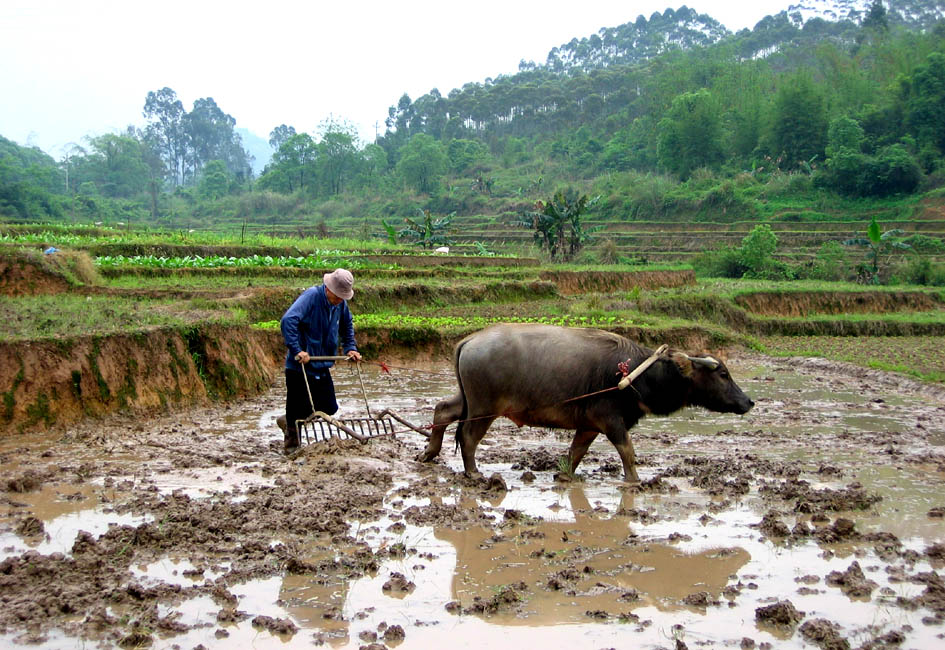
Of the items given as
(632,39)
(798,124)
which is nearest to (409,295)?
(798,124)

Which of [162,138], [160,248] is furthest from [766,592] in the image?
[162,138]

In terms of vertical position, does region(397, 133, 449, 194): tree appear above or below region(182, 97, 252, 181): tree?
below

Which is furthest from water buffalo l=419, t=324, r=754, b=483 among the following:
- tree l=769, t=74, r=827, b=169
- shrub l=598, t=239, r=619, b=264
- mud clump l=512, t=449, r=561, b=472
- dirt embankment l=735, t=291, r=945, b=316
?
tree l=769, t=74, r=827, b=169

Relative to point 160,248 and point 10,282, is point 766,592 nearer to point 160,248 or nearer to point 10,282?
point 10,282

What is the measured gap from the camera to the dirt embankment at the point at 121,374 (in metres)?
7.71

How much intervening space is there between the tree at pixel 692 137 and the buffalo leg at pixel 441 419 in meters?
52.3

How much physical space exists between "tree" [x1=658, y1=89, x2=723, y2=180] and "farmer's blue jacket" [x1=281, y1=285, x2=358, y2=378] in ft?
171

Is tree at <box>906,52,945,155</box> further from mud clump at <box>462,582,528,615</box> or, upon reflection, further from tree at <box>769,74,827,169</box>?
mud clump at <box>462,582,528,615</box>

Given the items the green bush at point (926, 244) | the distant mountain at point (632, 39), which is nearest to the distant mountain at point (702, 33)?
the distant mountain at point (632, 39)

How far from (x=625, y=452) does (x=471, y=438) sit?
1284 mm

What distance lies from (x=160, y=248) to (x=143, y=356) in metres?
12.9

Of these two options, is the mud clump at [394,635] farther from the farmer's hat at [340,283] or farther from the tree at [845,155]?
the tree at [845,155]

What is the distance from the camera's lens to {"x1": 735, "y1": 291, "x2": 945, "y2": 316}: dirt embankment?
855 inches

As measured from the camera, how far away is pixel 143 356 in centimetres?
908
